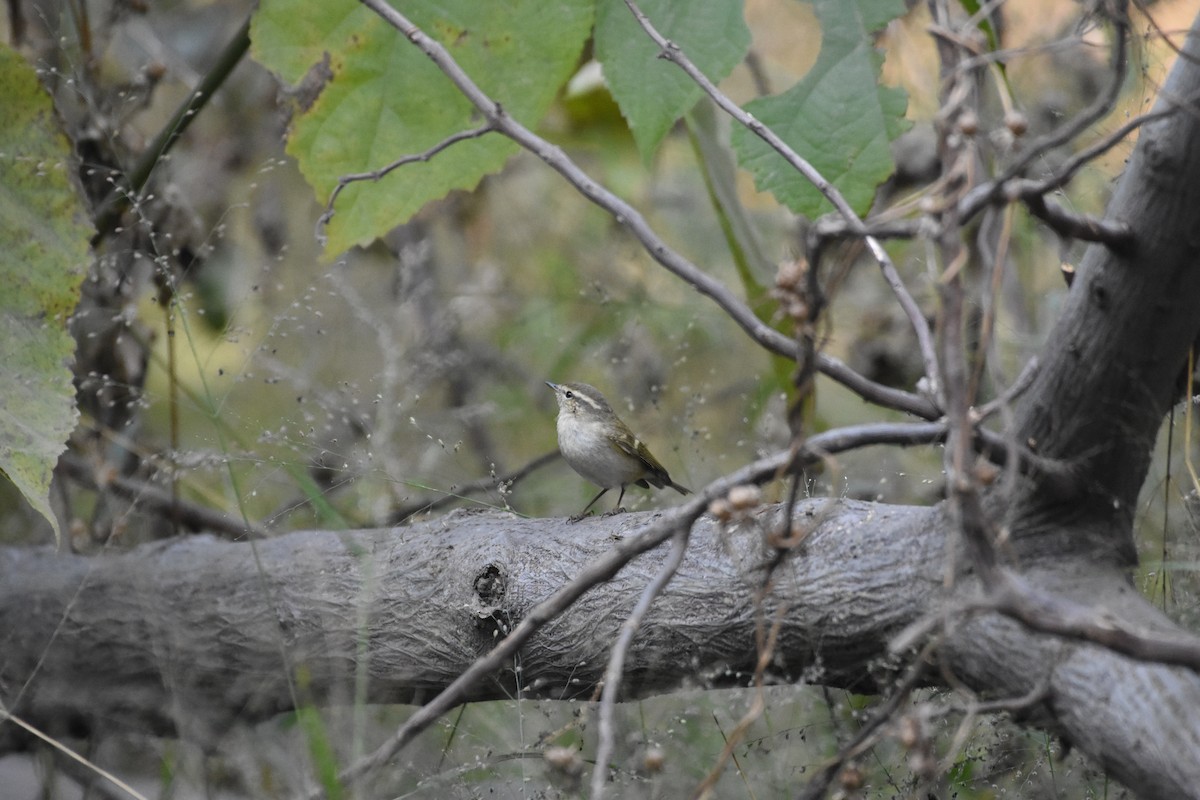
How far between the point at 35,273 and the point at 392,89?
970 millimetres

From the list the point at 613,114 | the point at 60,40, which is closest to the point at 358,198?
the point at 60,40

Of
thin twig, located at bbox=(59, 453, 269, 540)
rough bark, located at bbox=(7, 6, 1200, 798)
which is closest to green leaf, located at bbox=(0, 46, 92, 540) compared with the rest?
rough bark, located at bbox=(7, 6, 1200, 798)

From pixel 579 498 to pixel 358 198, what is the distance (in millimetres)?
2698

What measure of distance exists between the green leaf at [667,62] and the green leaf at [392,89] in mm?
230

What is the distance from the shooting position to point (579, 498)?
5.21 m

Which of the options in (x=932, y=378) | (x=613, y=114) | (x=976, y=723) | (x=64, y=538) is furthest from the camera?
(x=613, y=114)

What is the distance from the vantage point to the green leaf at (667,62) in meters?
2.46

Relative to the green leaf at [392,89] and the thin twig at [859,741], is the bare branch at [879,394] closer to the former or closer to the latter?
the thin twig at [859,741]

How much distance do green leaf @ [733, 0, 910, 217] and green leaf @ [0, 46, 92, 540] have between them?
1585 mm

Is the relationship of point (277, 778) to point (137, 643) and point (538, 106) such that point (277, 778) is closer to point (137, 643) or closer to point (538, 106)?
point (137, 643)

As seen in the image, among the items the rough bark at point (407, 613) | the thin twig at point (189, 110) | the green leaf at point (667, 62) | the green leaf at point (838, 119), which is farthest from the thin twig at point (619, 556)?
the thin twig at point (189, 110)

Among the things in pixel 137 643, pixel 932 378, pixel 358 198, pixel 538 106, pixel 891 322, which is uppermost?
pixel 538 106

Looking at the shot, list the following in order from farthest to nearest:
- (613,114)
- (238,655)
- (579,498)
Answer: (579,498), (613,114), (238,655)

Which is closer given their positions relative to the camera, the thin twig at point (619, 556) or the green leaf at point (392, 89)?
the thin twig at point (619, 556)
